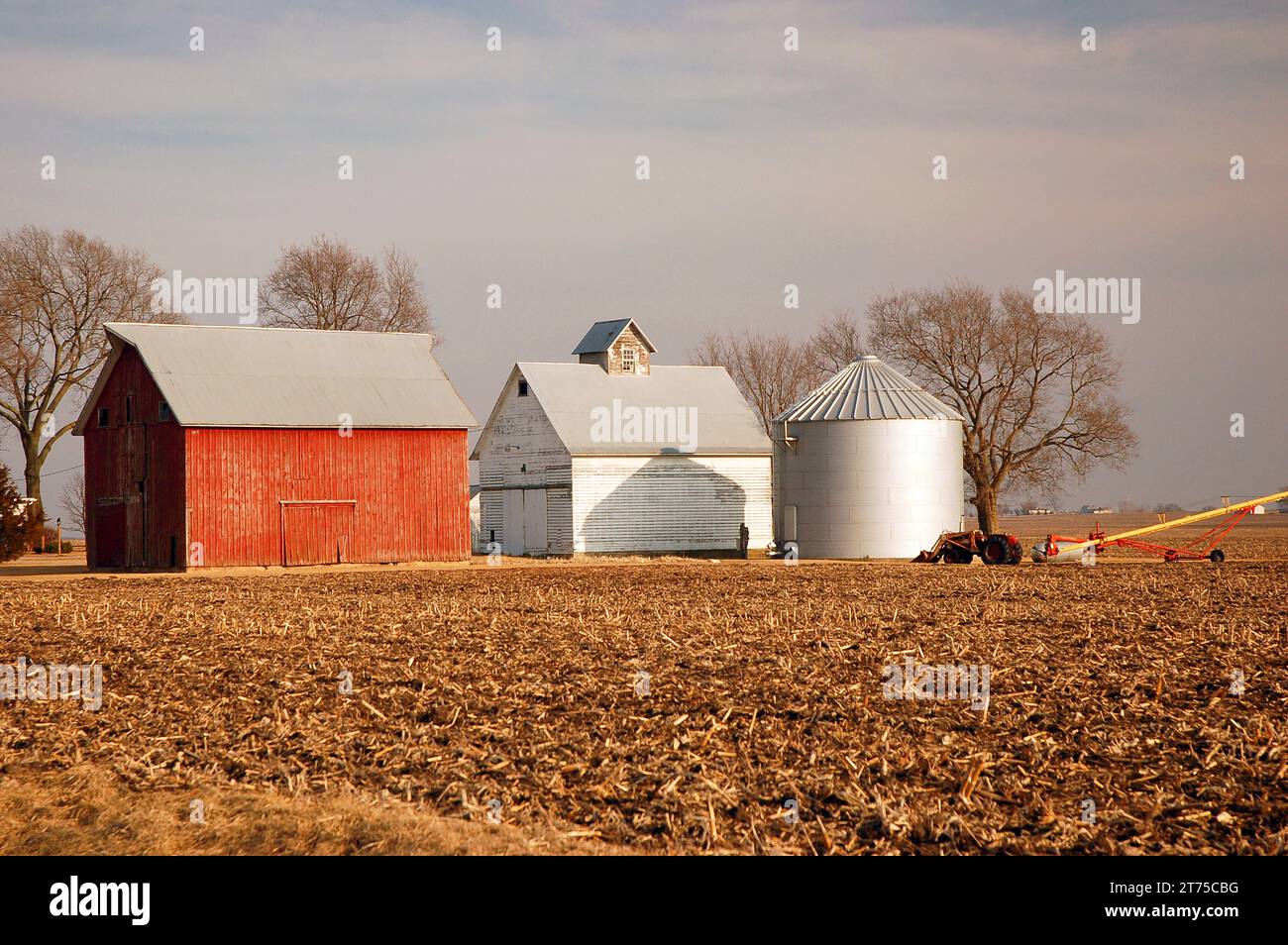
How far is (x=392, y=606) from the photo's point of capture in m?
26.5

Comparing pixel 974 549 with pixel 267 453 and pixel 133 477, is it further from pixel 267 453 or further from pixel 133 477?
pixel 133 477

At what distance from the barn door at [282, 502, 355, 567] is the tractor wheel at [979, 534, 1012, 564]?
18945mm

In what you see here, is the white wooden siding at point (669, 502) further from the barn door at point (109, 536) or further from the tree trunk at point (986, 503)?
the tree trunk at point (986, 503)

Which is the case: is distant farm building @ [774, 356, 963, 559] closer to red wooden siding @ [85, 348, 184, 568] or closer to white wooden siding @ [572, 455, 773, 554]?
white wooden siding @ [572, 455, 773, 554]

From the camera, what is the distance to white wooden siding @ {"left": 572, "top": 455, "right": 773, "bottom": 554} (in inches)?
1918

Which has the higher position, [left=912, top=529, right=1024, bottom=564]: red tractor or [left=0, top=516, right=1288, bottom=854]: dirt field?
[left=912, top=529, right=1024, bottom=564]: red tractor

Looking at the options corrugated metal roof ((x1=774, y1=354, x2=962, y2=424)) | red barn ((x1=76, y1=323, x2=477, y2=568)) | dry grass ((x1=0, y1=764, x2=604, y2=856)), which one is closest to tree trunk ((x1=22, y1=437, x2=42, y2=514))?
red barn ((x1=76, y1=323, x2=477, y2=568))

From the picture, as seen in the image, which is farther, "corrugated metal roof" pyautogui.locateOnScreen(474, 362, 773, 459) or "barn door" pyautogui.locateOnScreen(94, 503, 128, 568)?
"corrugated metal roof" pyautogui.locateOnScreen(474, 362, 773, 459)

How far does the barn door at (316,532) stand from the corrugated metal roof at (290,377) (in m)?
2.53

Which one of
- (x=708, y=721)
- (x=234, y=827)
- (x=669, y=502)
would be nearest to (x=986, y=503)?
(x=669, y=502)

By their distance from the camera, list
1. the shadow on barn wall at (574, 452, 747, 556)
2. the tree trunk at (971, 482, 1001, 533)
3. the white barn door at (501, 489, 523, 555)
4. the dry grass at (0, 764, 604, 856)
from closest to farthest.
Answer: the dry grass at (0, 764, 604, 856), the shadow on barn wall at (574, 452, 747, 556), the white barn door at (501, 489, 523, 555), the tree trunk at (971, 482, 1001, 533)

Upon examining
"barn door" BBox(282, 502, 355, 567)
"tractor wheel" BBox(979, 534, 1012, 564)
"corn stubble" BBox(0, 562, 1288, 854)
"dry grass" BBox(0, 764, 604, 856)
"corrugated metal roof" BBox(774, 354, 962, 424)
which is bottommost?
"dry grass" BBox(0, 764, 604, 856)

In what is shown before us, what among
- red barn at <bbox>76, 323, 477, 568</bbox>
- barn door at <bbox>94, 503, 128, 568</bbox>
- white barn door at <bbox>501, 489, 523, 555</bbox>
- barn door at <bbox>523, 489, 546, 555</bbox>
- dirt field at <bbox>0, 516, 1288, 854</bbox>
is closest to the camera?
dirt field at <bbox>0, 516, 1288, 854</bbox>
